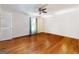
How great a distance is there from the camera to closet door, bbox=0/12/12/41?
1797 mm

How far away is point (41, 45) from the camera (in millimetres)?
1927

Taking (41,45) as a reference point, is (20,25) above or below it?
above

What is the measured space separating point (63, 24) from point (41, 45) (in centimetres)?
58

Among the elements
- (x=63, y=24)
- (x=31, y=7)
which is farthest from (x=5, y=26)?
(x=63, y=24)

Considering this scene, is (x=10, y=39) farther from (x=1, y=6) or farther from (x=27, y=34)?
(x=1, y=6)

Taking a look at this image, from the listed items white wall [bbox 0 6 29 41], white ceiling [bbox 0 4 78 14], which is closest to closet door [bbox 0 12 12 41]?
white wall [bbox 0 6 29 41]

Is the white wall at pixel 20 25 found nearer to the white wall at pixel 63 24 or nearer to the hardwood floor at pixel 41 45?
the hardwood floor at pixel 41 45

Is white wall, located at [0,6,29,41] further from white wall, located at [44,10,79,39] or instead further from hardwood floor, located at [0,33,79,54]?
white wall, located at [44,10,79,39]

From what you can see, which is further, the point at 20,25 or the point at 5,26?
the point at 20,25

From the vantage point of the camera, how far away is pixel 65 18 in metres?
1.91

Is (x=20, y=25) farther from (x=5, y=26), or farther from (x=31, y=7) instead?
(x=31, y=7)

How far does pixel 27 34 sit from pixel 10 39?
1.07 ft

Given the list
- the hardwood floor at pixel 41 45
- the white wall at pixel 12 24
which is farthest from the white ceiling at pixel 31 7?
the hardwood floor at pixel 41 45
